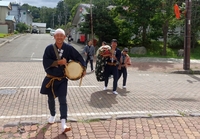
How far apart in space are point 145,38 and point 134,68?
9691 millimetres

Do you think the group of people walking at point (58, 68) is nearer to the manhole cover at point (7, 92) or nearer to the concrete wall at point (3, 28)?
the manhole cover at point (7, 92)

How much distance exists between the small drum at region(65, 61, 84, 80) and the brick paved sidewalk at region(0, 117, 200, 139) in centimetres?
89

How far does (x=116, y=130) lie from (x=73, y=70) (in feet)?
4.23

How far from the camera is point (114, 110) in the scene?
6.13 meters

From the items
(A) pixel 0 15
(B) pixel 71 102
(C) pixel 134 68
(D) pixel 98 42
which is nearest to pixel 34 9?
(A) pixel 0 15

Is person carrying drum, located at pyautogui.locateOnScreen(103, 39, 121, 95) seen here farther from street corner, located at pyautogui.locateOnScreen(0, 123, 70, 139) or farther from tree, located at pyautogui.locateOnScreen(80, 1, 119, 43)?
tree, located at pyautogui.locateOnScreen(80, 1, 119, 43)

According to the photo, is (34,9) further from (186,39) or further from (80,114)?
(80,114)

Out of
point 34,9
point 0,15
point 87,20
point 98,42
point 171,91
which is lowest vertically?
point 171,91

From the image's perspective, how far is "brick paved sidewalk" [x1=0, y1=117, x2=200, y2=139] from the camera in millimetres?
4496

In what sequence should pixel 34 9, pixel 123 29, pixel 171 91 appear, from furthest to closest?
pixel 34 9, pixel 123 29, pixel 171 91

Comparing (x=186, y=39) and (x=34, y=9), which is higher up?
(x=34, y=9)

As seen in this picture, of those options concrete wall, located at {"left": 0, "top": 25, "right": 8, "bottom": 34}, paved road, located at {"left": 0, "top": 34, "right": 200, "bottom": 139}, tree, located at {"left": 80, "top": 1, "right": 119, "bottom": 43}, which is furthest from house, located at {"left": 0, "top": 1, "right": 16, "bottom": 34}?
paved road, located at {"left": 0, "top": 34, "right": 200, "bottom": 139}

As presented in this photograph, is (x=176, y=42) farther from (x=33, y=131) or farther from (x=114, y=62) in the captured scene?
(x=33, y=131)

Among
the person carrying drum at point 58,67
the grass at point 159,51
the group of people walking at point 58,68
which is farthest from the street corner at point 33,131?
the grass at point 159,51
